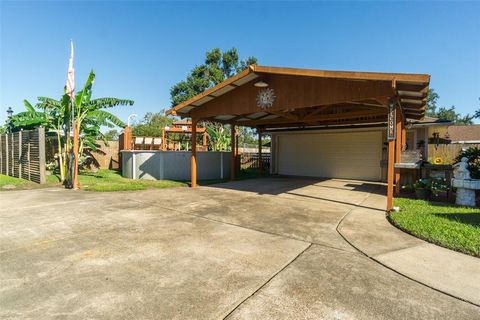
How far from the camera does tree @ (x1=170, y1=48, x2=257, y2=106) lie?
2523 cm

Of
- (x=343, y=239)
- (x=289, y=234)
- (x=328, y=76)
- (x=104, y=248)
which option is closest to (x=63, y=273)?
(x=104, y=248)

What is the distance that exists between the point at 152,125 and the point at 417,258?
38.0 meters

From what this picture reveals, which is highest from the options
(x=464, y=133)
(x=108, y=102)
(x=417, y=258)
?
(x=108, y=102)

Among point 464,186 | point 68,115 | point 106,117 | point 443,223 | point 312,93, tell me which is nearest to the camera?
point 443,223

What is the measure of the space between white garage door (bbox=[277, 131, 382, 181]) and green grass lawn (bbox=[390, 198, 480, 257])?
5.87 metres

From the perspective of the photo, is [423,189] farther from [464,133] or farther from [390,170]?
[464,133]

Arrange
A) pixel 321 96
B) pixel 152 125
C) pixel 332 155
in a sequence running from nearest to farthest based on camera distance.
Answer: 1. pixel 321 96
2. pixel 332 155
3. pixel 152 125

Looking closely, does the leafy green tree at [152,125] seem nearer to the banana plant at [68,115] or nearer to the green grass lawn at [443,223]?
the banana plant at [68,115]

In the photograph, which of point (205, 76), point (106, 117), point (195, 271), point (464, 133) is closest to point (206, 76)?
point (205, 76)

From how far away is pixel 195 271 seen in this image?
2.81 metres

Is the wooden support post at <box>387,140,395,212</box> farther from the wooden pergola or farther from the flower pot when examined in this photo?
the flower pot

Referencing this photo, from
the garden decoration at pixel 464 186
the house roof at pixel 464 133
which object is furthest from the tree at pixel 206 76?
the house roof at pixel 464 133

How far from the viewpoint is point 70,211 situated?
550 cm

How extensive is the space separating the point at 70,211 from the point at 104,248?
277 centimetres
